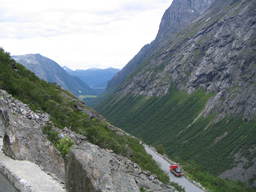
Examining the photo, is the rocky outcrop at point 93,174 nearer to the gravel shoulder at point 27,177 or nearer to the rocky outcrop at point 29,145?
the gravel shoulder at point 27,177

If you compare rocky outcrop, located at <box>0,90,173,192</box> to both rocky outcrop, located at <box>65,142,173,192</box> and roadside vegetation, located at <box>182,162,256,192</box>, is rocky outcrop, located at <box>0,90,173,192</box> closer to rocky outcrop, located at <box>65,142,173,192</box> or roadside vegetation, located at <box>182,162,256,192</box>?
rocky outcrop, located at <box>65,142,173,192</box>

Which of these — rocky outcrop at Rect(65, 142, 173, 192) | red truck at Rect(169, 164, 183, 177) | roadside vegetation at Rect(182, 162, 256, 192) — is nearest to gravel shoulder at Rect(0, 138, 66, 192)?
Answer: rocky outcrop at Rect(65, 142, 173, 192)

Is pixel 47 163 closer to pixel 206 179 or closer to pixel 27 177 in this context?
pixel 27 177

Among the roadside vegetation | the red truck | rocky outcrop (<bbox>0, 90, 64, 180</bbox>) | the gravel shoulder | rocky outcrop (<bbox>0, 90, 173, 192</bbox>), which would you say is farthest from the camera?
the roadside vegetation

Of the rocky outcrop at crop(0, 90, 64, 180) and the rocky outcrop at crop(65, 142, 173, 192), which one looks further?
the rocky outcrop at crop(0, 90, 64, 180)

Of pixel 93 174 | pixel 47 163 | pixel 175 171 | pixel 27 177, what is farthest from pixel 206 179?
pixel 93 174

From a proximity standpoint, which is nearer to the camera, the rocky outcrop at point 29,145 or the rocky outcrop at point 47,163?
the rocky outcrop at point 47,163

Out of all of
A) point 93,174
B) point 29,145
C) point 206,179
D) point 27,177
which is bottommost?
point 206,179

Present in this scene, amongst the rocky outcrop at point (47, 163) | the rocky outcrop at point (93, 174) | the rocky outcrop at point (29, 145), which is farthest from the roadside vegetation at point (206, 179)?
the rocky outcrop at point (93, 174)

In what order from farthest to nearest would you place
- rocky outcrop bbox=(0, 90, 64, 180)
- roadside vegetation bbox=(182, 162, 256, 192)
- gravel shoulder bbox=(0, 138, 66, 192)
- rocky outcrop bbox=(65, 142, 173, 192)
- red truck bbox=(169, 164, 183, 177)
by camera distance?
roadside vegetation bbox=(182, 162, 256, 192) → red truck bbox=(169, 164, 183, 177) → rocky outcrop bbox=(0, 90, 64, 180) → gravel shoulder bbox=(0, 138, 66, 192) → rocky outcrop bbox=(65, 142, 173, 192)

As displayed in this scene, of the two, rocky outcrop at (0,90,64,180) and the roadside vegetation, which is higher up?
rocky outcrop at (0,90,64,180)

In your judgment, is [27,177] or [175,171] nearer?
[27,177]

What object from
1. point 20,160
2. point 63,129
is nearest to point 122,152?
point 63,129

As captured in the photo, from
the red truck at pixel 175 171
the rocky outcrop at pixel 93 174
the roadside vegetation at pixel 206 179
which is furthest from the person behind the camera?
the roadside vegetation at pixel 206 179
